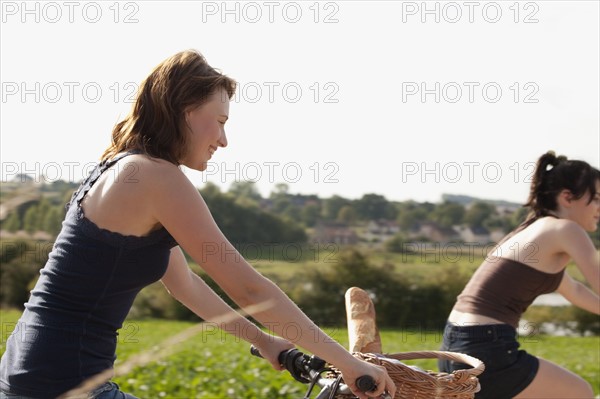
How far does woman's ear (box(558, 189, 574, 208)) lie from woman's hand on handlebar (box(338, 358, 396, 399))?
192cm

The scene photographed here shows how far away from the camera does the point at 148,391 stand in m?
7.48

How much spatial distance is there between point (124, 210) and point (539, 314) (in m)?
20.3

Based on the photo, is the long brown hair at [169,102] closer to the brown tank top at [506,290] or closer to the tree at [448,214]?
the brown tank top at [506,290]

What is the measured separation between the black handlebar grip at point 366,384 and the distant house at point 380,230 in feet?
76.4

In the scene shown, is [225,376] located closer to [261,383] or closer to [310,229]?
[261,383]

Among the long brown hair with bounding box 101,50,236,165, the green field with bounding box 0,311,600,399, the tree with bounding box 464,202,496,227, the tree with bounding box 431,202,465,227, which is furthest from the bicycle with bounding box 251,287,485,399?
the tree with bounding box 431,202,465,227

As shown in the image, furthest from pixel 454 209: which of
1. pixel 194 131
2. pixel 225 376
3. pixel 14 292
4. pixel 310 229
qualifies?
pixel 194 131

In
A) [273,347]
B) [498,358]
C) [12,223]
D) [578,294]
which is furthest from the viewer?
[12,223]

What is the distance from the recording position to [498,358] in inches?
148

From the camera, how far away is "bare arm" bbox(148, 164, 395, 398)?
2.34 m

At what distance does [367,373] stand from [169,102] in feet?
3.05

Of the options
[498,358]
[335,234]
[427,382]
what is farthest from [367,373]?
[335,234]

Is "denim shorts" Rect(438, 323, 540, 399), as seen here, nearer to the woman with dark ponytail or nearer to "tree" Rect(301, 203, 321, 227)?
the woman with dark ponytail

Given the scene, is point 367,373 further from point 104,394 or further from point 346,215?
point 346,215
